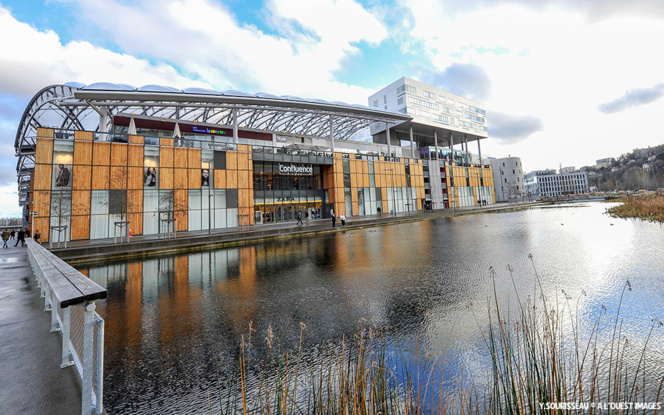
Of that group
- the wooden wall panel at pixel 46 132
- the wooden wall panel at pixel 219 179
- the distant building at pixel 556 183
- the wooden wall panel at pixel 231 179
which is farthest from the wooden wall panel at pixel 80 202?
the distant building at pixel 556 183

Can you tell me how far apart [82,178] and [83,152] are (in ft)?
7.55

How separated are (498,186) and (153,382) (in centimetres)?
10688

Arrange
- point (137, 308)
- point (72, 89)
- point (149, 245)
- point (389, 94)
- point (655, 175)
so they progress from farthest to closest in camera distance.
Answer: point (655, 175), point (389, 94), point (72, 89), point (149, 245), point (137, 308)

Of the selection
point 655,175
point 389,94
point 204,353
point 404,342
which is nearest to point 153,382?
point 204,353

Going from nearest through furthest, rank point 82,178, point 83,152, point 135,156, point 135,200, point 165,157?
point 82,178
point 83,152
point 135,200
point 135,156
point 165,157

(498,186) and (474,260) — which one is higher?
(498,186)

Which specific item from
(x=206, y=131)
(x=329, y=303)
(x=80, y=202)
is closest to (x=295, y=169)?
(x=206, y=131)

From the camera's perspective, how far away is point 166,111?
3950 cm

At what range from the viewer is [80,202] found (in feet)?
74.2

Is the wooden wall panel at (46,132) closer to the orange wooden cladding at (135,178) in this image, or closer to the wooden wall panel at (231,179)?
the orange wooden cladding at (135,178)

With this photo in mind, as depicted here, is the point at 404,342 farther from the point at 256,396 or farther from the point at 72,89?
the point at 72,89

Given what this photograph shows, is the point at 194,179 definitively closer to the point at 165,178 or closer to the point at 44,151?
the point at 165,178

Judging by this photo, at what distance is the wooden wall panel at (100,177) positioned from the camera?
23.4 m

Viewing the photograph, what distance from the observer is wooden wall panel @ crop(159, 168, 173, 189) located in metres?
26.7
